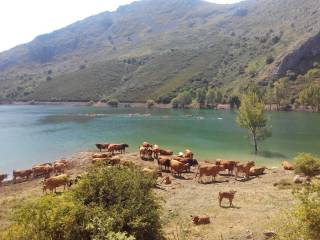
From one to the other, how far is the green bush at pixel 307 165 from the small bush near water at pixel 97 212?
2033 cm

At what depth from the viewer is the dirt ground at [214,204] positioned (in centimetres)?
2094

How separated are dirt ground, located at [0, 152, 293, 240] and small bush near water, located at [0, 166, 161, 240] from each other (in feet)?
6.02

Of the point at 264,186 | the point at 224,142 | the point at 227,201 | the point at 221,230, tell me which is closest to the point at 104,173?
the point at 221,230

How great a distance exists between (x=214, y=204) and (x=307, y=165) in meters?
14.0

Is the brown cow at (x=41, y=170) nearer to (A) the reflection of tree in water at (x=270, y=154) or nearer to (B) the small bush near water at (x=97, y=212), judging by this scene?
(B) the small bush near water at (x=97, y=212)

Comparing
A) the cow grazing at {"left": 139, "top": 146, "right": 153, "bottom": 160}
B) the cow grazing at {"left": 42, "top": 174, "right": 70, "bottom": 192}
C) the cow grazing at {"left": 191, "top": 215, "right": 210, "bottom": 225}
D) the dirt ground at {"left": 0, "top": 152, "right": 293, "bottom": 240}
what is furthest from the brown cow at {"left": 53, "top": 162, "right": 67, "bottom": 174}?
the cow grazing at {"left": 191, "top": 215, "right": 210, "bottom": 225}

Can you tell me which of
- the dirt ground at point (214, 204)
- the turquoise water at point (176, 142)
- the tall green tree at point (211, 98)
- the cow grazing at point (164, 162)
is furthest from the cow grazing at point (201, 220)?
the tall green tree at point (211, 98)

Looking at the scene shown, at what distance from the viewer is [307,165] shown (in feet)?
122

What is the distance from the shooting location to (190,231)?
21.2 meters

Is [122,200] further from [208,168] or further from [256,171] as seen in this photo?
[256,171]

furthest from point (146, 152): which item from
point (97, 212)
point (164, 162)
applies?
point (97, 212)

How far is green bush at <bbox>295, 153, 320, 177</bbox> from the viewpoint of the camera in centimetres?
3675

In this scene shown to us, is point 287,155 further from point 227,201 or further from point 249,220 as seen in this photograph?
point 249,220

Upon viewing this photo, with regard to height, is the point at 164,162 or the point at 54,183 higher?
the point at 54,183
